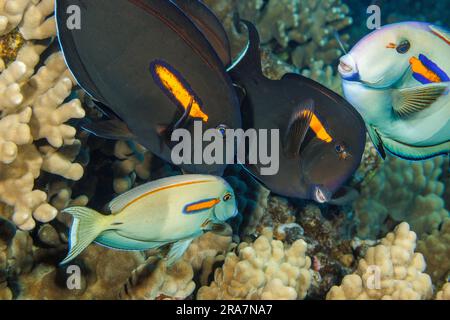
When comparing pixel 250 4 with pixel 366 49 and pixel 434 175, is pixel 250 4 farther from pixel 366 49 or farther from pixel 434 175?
pixel 366 49

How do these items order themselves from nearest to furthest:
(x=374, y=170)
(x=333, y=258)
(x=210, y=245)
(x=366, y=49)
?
(x=366, y=49), (x=210, y=245), (x=333, y=258), (x=374, y=170)

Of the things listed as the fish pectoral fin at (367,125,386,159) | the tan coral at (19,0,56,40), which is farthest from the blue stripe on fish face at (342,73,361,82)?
the tan coral at (19,0,56,40)

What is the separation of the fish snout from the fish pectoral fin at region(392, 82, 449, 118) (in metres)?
0.23

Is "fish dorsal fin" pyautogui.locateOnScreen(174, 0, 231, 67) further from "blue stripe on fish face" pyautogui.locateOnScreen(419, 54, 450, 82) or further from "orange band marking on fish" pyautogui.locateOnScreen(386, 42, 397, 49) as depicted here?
"blue stripe on fish face" pyautogui.locateOnScreen(419, 54, 450, 82)

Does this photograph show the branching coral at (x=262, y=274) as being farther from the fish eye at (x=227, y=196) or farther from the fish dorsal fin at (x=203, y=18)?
the fish dorsal fin at (x=203, y=18)

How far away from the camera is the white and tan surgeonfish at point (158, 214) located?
5.80ft

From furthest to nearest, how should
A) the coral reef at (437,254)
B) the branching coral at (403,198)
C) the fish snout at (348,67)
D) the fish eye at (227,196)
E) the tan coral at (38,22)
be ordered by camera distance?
the branching coral at (403,198), the coral reef at (437,254), the tan coral at (38,22), the fish eye at (227,196), the fish snout at (348,67)

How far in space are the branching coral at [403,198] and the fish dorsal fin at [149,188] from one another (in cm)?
286

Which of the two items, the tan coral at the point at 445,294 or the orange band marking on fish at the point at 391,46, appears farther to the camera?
the tan coral at the point at 445,294

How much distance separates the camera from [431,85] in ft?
5.22

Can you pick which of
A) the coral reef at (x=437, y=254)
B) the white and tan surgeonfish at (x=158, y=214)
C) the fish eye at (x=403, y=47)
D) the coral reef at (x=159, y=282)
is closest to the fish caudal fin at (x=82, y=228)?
the white and tan surgeonfish at (x=158, y=214)

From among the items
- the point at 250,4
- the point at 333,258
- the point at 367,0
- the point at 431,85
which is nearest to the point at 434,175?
the point at 333,258

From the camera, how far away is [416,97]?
5.43ft
